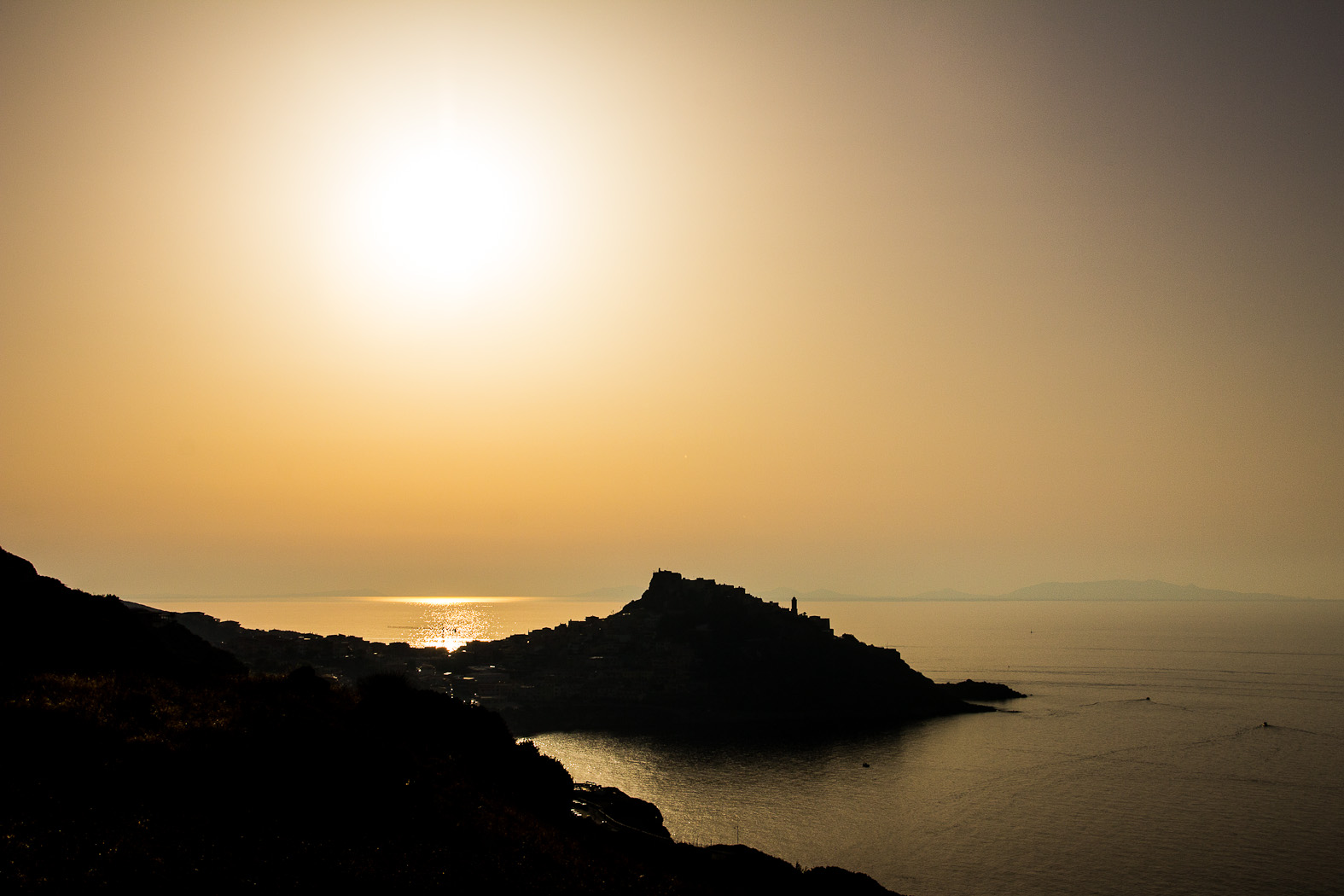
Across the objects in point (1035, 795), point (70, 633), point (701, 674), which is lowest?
point (1035, 795)

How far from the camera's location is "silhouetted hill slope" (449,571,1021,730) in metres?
128

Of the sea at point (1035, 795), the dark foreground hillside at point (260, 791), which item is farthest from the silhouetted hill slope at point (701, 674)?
the dark foreground hillside at point (260, 791)

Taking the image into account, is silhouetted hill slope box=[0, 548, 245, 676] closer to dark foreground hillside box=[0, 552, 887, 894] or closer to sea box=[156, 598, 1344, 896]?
dark foreground hillside box=[0, 552, 887, 894]

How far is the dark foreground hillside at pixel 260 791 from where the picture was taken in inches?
690

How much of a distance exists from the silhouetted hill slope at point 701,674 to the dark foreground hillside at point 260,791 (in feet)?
298

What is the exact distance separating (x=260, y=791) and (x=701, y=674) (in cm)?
12110

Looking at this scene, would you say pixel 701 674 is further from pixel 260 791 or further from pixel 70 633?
pixel 260 791

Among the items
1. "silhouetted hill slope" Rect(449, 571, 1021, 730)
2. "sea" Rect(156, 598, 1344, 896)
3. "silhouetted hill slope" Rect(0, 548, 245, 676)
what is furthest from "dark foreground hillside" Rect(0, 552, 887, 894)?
"silhouetted hill slope" Rect(449, 571, 1021, 730)

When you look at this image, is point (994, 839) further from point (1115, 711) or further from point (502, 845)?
point (1115, 711)

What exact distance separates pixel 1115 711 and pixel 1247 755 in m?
39.1

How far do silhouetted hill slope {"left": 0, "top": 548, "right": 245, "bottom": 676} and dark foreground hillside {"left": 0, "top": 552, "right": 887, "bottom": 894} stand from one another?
128 millimetres

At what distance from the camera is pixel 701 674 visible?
13725 centimetres

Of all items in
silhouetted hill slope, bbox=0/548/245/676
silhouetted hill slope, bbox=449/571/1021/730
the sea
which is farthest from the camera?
silhouetted hill slope, bbox=449/571/1021/730

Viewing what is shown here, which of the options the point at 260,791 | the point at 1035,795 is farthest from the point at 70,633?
the point at 1035,795
